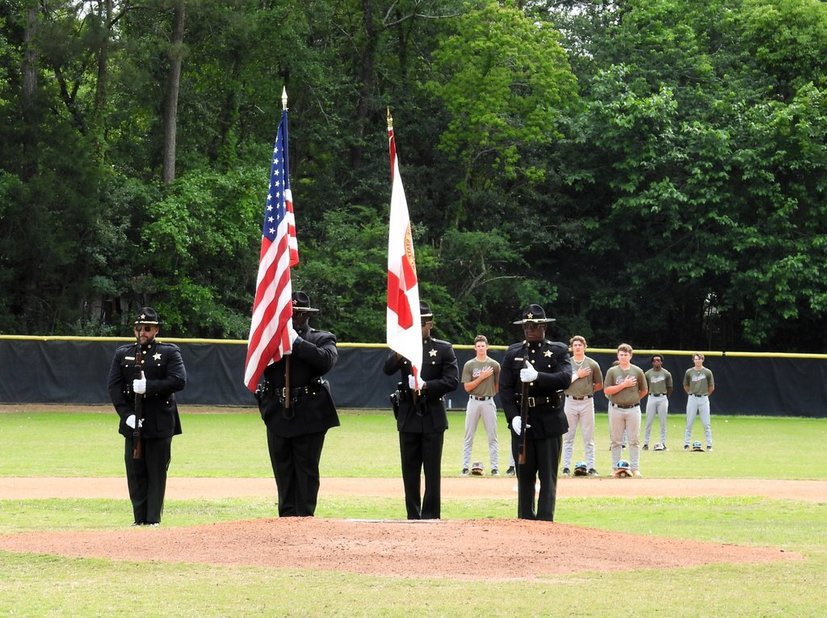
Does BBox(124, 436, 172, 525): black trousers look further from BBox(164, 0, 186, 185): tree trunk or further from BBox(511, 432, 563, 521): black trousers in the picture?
BBox(164, 0, 186, 185): tree trunk

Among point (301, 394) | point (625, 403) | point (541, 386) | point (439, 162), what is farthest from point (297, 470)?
point (439, 162)

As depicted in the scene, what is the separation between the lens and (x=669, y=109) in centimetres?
4416

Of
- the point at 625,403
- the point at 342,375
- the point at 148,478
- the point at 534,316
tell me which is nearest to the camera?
the point at 534,316

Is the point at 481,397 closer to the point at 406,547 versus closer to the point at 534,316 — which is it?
the point at 534,316

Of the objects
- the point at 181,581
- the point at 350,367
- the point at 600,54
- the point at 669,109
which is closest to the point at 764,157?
the point at 669,109

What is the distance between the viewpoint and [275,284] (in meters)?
11.5

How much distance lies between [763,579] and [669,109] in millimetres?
36420

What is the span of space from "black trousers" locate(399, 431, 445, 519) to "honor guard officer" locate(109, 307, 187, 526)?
2192mm

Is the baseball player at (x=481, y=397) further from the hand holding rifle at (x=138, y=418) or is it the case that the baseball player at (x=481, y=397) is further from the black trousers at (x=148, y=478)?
the hand holding rifle at (x=138, y=418)

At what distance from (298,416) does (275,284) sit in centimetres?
117

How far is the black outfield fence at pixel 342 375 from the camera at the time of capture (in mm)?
34094

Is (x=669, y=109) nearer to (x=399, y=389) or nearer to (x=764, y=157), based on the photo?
(x=764, y=157)

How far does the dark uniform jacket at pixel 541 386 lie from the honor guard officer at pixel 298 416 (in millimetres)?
1605

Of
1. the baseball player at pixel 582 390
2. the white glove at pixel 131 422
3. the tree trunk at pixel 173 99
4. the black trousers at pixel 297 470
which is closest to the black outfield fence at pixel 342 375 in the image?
the tree trunk at pixel 173 99
